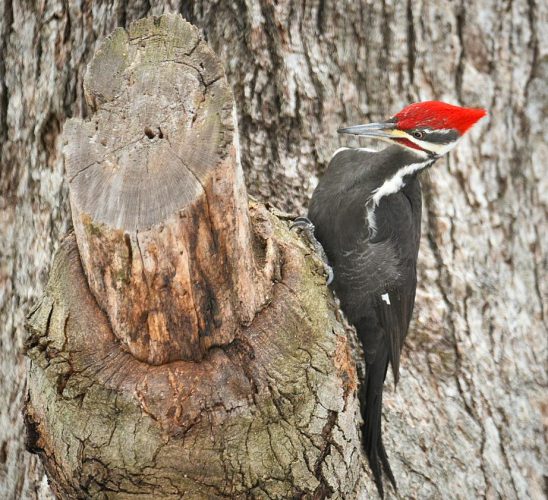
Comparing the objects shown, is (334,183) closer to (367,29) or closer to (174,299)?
(367,29)

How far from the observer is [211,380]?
2.00m

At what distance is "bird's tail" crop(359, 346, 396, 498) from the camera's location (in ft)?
9.00

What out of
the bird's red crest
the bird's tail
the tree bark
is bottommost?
the bird's tail

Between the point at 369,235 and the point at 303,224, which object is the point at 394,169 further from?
the point at 303,224

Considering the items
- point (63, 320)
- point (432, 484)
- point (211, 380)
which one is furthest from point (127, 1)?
point (432, 484)

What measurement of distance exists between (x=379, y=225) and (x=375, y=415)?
76 cm

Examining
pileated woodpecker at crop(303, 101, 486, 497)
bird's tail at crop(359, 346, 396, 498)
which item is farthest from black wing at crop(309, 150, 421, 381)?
bird's tail at crop(359, 346, 396, 498)

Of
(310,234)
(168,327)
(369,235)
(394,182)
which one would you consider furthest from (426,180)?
(168,327)

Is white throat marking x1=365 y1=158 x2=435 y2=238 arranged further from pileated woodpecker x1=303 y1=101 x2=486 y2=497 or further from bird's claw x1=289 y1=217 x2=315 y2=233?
bird's claw x1=289 y1=217 x2=315 y2=233

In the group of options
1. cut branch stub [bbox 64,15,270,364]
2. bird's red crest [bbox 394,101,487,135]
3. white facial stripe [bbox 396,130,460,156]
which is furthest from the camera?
white facial stripe [bbox 396,130,460,156]

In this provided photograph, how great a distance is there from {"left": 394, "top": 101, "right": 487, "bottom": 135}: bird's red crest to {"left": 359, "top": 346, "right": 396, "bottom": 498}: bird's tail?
932 mm

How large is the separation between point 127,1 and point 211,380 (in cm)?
170

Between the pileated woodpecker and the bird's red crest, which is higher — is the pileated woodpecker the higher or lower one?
the lower one

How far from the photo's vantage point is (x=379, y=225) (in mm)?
2945
